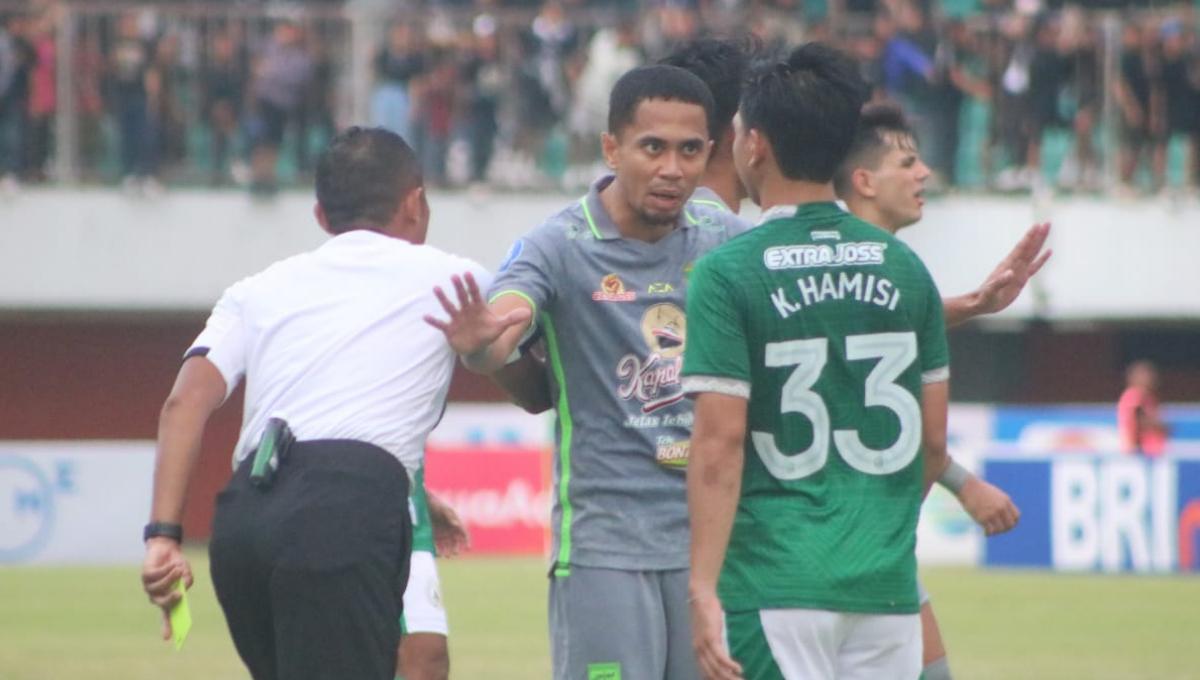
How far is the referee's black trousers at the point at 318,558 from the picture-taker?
18.3 feet

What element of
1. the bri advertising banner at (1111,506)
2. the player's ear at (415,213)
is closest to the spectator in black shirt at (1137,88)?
the bri advertising banner at (1111,506)

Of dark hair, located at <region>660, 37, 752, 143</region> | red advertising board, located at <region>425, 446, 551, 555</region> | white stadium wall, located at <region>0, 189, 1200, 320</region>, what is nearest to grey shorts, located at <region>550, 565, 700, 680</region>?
dark hair, located at <region>660, 37, 752, 143</region>

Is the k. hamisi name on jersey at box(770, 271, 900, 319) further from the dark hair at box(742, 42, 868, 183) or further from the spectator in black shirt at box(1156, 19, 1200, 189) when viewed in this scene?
the spectator in black shirt at box(1156, 19, 1200, 189)

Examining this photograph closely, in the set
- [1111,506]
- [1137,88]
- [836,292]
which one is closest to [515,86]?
[1137,88]

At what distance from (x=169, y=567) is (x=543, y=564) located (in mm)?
18105

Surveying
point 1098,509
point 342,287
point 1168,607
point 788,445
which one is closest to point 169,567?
point 342,287

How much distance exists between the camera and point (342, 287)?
5.91 meters

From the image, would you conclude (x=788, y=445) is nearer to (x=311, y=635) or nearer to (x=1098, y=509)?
(x=311, y=635)

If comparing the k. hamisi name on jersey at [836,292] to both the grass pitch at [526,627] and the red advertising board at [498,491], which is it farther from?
the red advertising board at [498,491]

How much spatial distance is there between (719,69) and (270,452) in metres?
1.94

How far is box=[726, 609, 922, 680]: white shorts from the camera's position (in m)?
5.03

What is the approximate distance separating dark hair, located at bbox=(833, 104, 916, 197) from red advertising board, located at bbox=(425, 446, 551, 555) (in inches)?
673

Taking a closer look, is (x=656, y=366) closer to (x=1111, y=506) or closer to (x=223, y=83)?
(x=1111, y=506)

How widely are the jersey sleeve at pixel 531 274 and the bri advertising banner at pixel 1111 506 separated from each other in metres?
15.7
